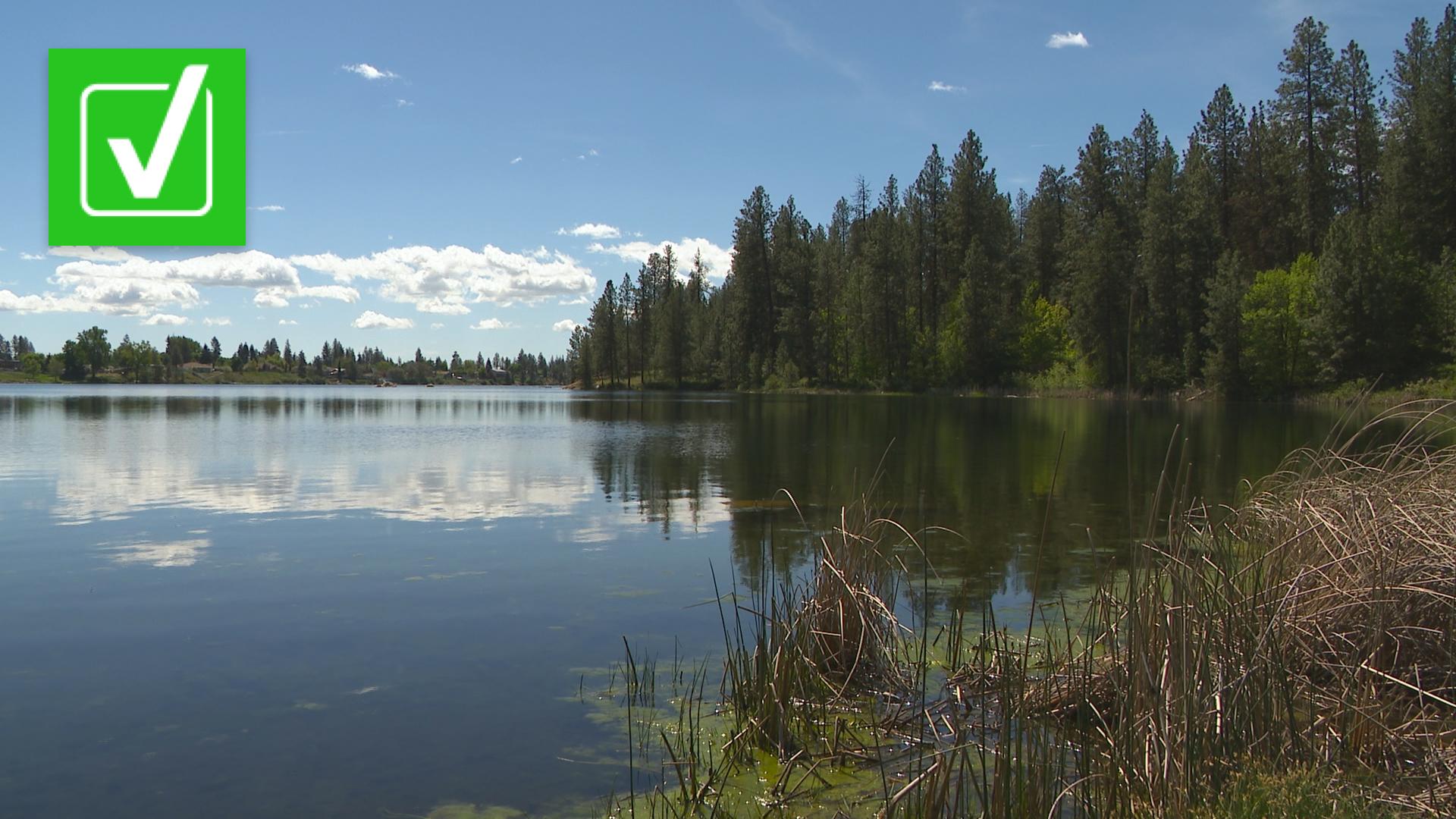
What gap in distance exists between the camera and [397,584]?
464 inches

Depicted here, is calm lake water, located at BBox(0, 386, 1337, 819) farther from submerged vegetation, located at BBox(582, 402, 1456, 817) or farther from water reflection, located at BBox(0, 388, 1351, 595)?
submerged vegetation, located at BBox(582, 402, 1456, 817)

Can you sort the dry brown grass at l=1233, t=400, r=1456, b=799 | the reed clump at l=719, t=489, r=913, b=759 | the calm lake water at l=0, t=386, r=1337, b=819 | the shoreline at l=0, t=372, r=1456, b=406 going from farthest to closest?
the shoreline at l=0, t=372, r=1456, b=406
the reed clump at l=719, t=489, r=913, b=759
the calm lake water at l=0, t=386, r=1337, b=819
the dry brown grass at l=1233, t=400, r=1456, b=799

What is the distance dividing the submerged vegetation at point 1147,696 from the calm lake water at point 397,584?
0.64 m

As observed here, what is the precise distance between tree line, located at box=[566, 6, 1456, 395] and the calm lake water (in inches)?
1357

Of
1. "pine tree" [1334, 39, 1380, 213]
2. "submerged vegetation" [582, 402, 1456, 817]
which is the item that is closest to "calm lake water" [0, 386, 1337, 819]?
"submerged vegetation" [582, 402, 1456, 817]

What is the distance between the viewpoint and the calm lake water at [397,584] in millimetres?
6340

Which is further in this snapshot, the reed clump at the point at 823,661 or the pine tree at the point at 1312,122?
the pine tree at the point at 1312,122

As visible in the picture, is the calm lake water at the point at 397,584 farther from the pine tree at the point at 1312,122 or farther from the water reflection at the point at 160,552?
Result: the pine tree at the point at 1312,122

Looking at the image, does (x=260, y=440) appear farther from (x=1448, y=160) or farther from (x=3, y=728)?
(x=1448, y=160)

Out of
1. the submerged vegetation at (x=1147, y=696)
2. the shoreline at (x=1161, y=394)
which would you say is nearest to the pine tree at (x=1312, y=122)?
the shoreline at (x=1161, y=394)

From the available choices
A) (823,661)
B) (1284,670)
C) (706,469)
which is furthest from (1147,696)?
(706,469)

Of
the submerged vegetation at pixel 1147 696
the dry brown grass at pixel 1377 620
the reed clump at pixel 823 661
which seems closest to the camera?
the submerged vegetation at pixel 1147 696

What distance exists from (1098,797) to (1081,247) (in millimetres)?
79032

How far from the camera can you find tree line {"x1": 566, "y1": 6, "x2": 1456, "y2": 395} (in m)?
58.1
